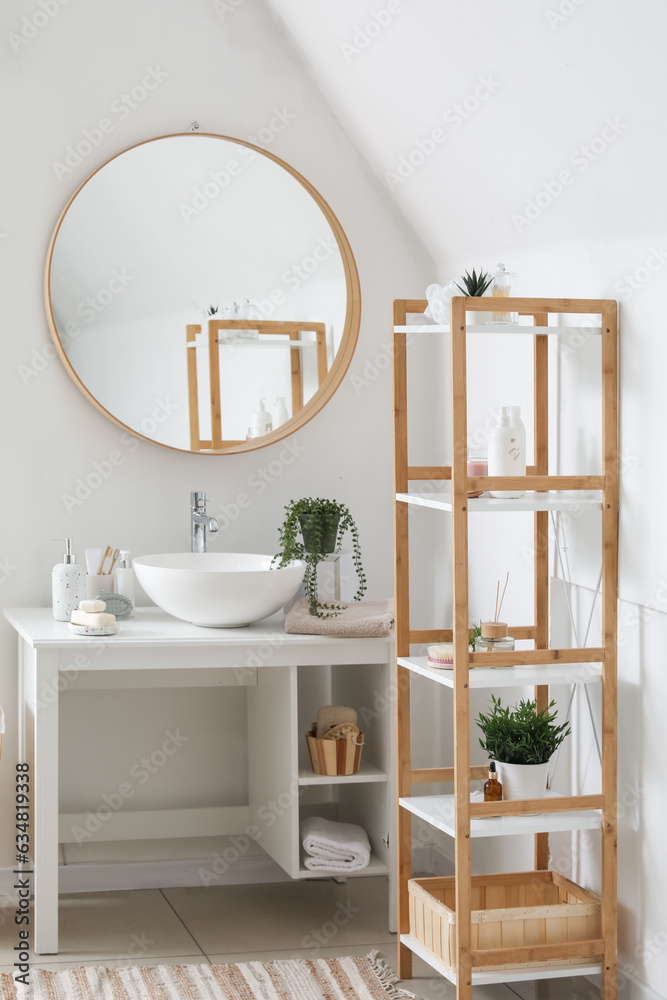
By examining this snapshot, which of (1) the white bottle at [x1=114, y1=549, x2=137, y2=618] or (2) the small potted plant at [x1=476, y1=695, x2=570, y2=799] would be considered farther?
(1) the white bottle at [x1=114, y1=549, x2=137, y2=618]

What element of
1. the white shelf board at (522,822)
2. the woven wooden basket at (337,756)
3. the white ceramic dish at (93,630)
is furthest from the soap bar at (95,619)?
the white shelf board at (522,822)

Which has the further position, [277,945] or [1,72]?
[1,72]

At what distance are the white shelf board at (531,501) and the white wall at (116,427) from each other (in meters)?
0.80

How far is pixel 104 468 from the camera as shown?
3051mm

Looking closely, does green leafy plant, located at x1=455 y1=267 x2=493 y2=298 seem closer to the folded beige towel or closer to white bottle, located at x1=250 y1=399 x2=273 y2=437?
the folded beige towel

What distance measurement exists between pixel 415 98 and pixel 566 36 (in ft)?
2.21

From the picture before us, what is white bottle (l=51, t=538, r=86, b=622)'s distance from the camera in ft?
9.20

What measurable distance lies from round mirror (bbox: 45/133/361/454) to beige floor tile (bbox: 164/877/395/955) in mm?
1146

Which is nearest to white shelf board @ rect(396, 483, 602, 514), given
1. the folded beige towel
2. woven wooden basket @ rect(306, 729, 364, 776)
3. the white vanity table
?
the folded beige towel

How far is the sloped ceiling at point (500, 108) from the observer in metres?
1.99

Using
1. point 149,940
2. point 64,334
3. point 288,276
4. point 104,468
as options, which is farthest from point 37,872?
point 288,276

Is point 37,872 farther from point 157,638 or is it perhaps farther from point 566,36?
point 566,36

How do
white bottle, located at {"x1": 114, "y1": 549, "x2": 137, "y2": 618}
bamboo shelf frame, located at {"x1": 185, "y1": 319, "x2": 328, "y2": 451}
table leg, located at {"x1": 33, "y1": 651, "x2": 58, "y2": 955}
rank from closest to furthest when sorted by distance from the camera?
table leg, located at {"x1": 33, "y1": 651, "x2": 58, "y2": 955} < white bottle, located at {"x1": 114, "y1": 549, "x2": 137, "y2": 618} < bamboo shelf frame, located at {"x1": 185, "y1": 319, "x2": 328, "y2": 451}

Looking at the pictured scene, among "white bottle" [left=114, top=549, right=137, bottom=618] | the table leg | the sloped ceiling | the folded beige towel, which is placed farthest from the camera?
"white bottle" [left=114, top=549, right=137, bottom=618]
